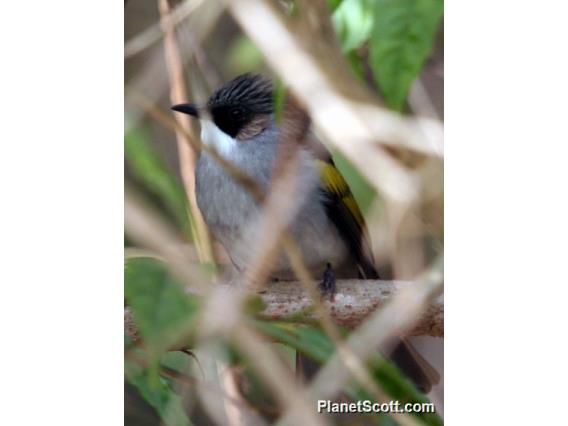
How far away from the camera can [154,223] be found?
188 centimetres

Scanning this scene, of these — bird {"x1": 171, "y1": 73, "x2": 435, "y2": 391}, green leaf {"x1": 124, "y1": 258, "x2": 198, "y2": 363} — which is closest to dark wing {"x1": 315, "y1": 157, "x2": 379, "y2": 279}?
bird {"x1": 171, "y1": 73, "x2": 435, "y2": 391}

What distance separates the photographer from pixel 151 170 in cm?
186

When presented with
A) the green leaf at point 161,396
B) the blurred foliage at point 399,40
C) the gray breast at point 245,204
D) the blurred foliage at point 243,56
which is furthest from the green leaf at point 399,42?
the green leaf at point 161,396

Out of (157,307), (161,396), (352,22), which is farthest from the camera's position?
(161,396)

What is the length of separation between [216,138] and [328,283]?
0.37m

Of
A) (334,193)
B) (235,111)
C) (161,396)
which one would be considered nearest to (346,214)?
(334,193)

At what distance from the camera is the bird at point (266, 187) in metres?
1.95

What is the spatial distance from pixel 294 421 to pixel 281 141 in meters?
0.53

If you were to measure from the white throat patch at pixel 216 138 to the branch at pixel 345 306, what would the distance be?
1.03 ft

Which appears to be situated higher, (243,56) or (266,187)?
(243,56)

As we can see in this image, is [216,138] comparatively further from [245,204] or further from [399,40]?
[399,40]

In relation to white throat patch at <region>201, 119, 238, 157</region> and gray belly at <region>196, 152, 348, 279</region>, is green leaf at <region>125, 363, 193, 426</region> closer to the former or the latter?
gray belly at <region>196, 152, 348, 279</region>

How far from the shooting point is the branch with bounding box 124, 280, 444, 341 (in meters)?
1.86

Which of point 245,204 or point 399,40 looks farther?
point 245,204
